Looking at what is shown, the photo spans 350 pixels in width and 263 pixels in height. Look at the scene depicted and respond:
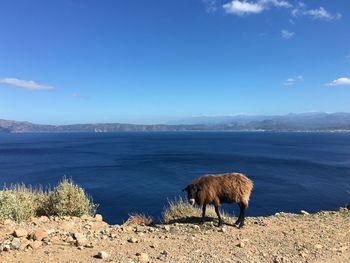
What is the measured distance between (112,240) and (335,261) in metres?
5.15

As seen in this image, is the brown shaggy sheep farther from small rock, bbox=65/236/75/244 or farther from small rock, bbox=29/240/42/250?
small rock, bbox=29/240/42/250

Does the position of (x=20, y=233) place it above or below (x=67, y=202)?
above

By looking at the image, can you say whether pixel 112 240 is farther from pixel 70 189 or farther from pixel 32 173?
pixel 32 173

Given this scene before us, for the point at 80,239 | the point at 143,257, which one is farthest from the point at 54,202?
the point at 143,257

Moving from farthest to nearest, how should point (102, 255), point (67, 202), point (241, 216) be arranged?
point (67, 202) < point (241, 216) < point (102, 255)

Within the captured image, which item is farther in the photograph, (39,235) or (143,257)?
(39,235)

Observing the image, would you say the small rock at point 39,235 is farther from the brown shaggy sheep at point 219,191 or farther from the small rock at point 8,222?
the brown shaggy sheep at point 219,191

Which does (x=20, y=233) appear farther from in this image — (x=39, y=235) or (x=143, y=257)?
(x=143, y=257)

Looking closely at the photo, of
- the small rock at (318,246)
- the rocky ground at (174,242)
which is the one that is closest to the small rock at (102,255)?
the rocky ground at (174,242)

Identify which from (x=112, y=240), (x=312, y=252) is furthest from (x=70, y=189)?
(x=312, y=252)

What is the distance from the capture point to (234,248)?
881 centimetres

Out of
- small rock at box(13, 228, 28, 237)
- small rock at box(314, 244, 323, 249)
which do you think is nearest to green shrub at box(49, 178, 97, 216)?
small rock at box(13, 228, 28, 237)

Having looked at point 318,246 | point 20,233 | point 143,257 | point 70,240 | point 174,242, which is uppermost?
point 20,233

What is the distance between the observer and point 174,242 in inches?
357
